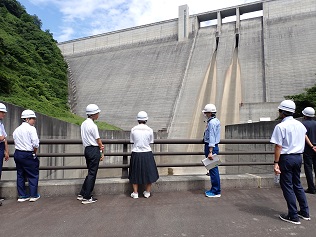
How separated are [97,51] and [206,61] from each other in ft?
60.7

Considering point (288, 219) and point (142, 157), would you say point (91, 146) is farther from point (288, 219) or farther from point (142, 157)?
point (288, 219)

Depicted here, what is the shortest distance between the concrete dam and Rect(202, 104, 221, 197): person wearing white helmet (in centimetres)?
1539

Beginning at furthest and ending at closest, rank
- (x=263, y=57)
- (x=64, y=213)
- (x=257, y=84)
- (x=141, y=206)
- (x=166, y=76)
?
(x=166, y=76)
(x=263, y=57)
(x=257, y=84)
(x=141, y=206)
(x=64, y=213)

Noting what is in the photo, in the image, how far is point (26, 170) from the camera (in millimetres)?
4191

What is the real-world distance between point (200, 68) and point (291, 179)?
26.1 m

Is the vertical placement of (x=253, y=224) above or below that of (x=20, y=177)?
below

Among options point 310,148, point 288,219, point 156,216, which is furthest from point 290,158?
point 156,216

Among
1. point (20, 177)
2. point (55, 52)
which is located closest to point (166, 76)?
point (55, 52)

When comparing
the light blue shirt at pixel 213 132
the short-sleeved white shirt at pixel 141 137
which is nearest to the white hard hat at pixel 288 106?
the light blue shirt at pixel 213 132

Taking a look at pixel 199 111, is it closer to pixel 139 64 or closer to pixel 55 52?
pixel 139 64

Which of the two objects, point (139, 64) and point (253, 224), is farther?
point (139, 64)

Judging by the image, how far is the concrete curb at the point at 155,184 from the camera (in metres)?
4.66

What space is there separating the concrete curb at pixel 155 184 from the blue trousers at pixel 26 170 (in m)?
0.37

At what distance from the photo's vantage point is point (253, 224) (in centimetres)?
333
